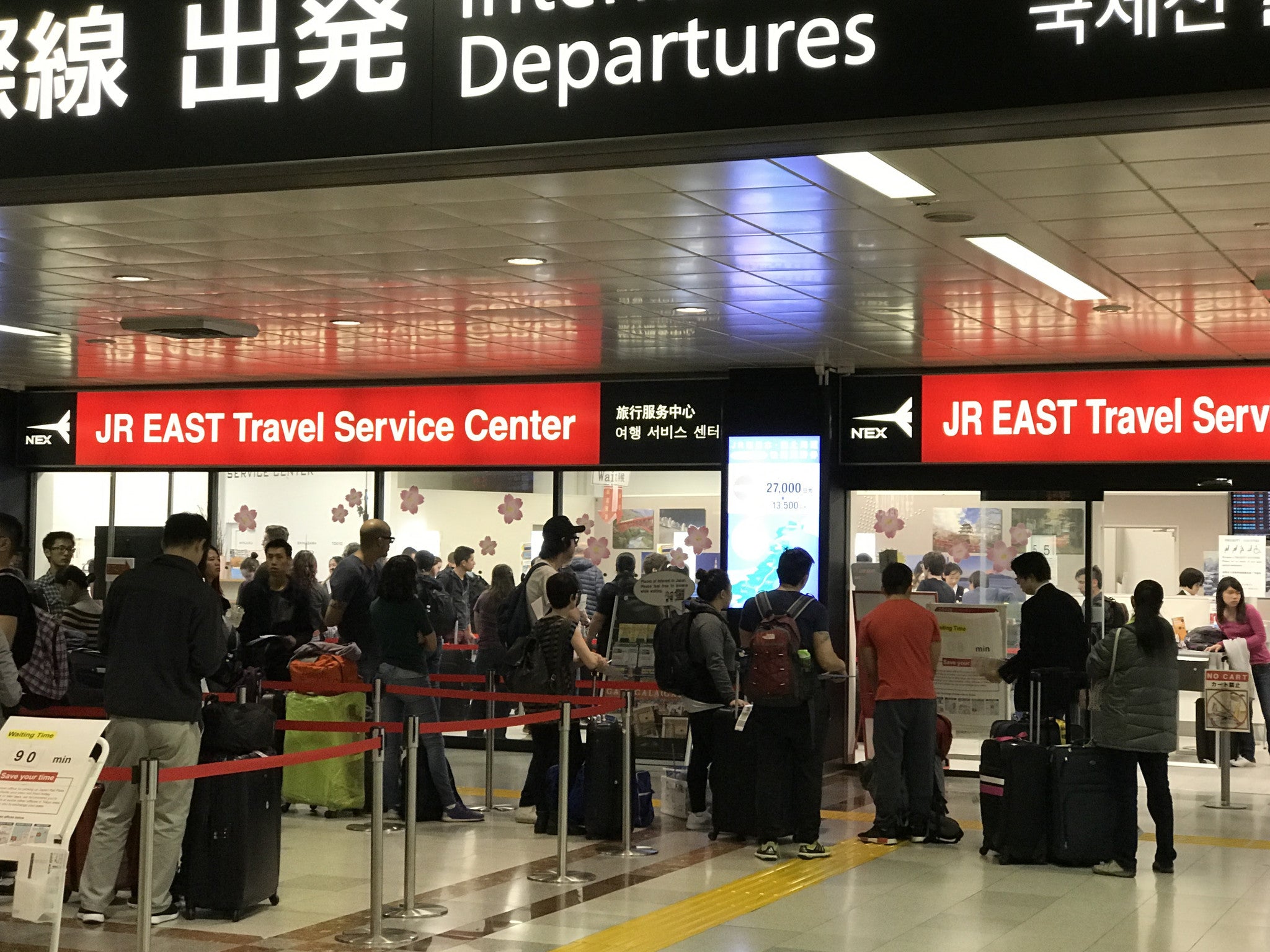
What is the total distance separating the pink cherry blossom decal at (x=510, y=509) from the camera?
14.1 metres

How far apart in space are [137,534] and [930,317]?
26.8 feet

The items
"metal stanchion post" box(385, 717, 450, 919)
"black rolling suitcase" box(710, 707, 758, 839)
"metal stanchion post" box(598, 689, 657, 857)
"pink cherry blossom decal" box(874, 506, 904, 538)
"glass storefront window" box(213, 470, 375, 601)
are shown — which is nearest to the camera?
"metal stanchion post" box(385, 717, 450, 919)

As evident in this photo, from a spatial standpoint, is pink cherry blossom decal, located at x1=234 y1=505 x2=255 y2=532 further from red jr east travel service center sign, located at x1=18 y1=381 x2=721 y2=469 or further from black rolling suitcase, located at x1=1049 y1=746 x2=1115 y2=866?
black rolling suitcase, located at x1=1049 y1=746 x2=1115 y2=866

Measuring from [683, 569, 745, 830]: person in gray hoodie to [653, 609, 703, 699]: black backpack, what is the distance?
19mm

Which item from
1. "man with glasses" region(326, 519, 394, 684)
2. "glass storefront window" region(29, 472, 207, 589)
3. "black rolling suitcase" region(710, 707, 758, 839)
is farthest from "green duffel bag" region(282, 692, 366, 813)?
"glass storefront window" region(29, 472, 207, 589)

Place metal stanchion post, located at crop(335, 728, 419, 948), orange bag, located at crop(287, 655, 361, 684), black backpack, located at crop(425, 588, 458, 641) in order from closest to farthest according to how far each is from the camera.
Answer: metal stanchion post, located at crop(335, 728, 419, 948)
orange bag, located at crop(287, 655, 361, 684)
black backpack, located at crop(425, 588, 458, 641)

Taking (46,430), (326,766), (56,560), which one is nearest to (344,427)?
(46,430)

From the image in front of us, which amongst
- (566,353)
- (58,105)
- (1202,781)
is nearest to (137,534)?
(566,353)

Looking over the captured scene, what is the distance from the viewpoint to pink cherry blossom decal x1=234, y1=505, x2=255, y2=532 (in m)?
15.1

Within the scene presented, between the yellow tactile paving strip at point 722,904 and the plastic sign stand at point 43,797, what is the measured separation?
204cm

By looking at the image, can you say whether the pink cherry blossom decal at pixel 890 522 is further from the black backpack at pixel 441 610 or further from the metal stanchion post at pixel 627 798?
the metal stanchion post at pixel 627 798

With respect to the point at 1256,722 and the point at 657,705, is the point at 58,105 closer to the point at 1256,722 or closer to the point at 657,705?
the point at 657,705

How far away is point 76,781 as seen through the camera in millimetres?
5141

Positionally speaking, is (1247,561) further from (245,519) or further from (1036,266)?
(245,519)
